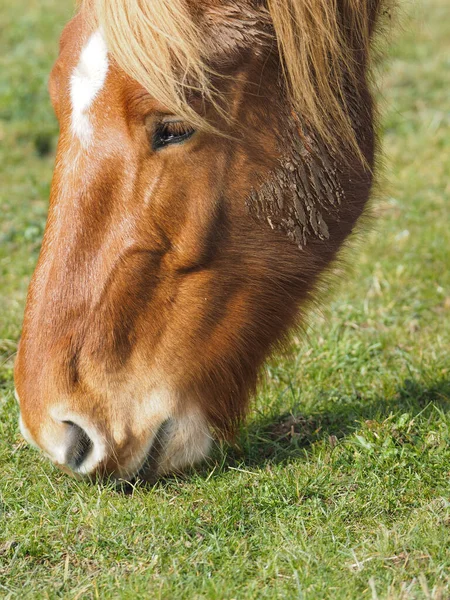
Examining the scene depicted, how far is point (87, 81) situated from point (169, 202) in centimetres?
44

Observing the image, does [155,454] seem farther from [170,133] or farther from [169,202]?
[170,133]

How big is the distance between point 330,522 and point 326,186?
1.07m

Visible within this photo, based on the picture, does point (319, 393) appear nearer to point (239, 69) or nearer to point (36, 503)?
point (36, 503)

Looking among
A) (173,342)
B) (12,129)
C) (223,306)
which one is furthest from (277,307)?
(12,129)

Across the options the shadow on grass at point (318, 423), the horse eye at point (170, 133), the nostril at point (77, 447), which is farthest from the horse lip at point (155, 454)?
the horse eye at point (170, 133)

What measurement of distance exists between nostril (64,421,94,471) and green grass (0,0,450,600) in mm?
220

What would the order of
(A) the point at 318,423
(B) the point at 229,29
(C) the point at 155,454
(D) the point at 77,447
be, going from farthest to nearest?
(A) the point at 318,423
(C) the point at 155,454
(D) the point at 77,447
(B) the point at 229,29

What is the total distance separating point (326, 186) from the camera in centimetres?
273

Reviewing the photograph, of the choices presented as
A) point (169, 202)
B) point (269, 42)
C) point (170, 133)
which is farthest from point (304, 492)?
point (269, 42)

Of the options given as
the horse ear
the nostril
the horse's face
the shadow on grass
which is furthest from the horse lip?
the horse ear

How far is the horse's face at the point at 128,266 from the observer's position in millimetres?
2461

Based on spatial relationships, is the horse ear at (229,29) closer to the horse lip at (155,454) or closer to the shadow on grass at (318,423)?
the horse lip at (155,454)

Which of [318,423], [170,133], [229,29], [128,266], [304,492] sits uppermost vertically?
[229,29]

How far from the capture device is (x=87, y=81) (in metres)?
2.51
